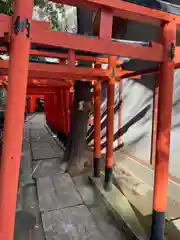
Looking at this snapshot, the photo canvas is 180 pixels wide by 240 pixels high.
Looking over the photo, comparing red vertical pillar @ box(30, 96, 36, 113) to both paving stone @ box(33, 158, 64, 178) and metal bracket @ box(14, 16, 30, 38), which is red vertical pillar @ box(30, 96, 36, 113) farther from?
metal bracket @ box(14, 16, 30, 38)

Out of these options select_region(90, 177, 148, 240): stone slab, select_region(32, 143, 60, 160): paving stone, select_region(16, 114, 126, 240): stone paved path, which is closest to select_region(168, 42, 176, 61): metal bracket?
select_region(90, 177, 148, 240): stone slab

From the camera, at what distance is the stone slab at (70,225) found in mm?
3086

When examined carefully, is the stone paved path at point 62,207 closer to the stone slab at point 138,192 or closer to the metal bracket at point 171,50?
the stone slab at point 138,192

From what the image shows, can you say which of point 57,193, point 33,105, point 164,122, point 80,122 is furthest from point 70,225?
point 33,105

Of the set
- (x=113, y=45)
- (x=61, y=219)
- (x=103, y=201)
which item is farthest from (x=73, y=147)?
(x=113, y=45)

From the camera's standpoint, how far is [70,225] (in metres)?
3.34

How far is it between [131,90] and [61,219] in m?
3.80

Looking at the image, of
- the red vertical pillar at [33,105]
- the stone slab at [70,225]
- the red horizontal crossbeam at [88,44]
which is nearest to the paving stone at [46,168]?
the stone slab at [70,225]

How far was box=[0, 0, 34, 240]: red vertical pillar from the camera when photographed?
1.57 m

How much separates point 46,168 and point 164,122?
4378 millimetres

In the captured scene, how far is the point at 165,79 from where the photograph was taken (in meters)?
2.32

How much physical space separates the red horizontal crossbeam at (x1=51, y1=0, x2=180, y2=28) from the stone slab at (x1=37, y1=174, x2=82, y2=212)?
3.38 m

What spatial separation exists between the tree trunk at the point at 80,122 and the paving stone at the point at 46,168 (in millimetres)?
367

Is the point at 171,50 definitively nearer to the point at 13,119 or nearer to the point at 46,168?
the point at 13,119
